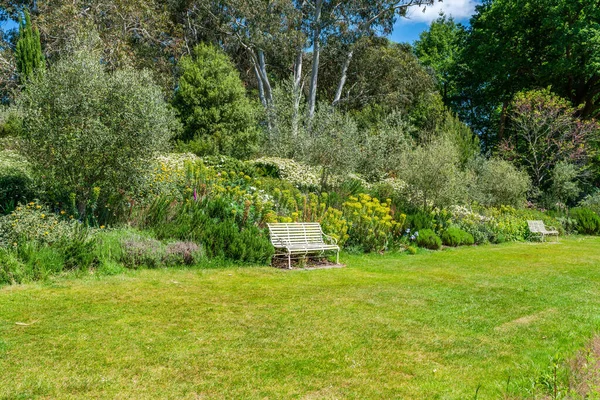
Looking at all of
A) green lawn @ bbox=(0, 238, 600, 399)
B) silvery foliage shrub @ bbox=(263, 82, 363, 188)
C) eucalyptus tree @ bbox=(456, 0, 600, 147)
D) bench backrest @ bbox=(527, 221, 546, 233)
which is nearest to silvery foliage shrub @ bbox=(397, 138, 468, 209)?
silvery foliage shrub @ bbox=(263, 82, 363, 188)

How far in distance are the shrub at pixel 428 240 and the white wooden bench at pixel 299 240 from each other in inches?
131

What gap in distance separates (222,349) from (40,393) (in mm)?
1418

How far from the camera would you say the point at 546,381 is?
3.27m

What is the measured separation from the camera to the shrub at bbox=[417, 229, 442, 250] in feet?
39.7

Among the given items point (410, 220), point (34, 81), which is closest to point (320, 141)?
point (410, 220)

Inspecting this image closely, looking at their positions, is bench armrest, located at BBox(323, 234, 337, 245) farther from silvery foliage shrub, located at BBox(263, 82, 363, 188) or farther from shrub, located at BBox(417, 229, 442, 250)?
silvery foliage shrub, located at BBox(263, 82, 363, 188)

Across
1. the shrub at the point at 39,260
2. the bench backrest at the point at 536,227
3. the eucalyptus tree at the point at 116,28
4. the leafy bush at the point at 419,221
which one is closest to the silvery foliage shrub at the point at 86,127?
the shrub at the point at 39,260

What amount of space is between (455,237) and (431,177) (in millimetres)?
1877

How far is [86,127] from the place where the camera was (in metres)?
7.63

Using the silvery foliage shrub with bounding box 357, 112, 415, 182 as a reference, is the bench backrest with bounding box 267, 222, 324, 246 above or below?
below

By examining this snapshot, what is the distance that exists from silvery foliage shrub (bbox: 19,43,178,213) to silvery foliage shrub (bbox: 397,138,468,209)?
7997 mm

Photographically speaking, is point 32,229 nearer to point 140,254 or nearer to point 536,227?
point 140,254

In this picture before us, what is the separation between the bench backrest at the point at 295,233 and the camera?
902 cm

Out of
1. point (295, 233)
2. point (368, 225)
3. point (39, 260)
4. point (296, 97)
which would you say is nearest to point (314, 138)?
point (296, 97)
